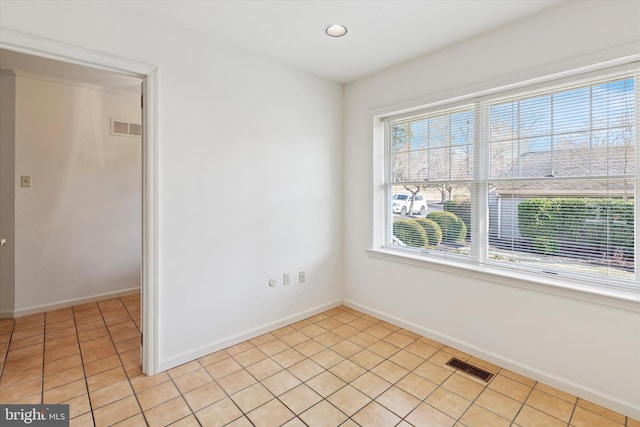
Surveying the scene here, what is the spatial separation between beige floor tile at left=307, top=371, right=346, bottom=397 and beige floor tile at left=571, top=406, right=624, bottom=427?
1.40 metres

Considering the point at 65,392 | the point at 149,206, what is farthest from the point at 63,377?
the point at 149,206

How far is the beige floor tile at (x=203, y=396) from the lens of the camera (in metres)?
2.00

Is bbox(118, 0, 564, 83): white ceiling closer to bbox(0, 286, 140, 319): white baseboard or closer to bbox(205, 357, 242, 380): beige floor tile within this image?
bbox(205, 357, 242, 380): beige floor tile

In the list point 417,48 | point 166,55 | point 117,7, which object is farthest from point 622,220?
point 117,7

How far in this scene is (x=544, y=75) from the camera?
2188 mm

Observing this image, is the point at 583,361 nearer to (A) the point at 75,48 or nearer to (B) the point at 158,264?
(B) the point at 158,264

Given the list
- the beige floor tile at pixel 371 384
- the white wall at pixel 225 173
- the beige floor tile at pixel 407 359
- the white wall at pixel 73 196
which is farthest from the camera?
the white wall at pixel 73 196

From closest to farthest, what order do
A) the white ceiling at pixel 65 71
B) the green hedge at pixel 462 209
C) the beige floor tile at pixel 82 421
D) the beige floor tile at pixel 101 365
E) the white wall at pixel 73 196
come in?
the beige floor tile at pixel 82 421 → the beige floor tile at pixel 101 365 → the green hedge at pixel 462 209 → the white ceiling at pixel 65 71 → the white wall at pixel 73 196

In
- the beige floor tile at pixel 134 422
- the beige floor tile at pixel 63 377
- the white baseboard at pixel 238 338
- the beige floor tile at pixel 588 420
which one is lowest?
the beige floor tile at pixel 588 420

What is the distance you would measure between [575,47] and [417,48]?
1.11m

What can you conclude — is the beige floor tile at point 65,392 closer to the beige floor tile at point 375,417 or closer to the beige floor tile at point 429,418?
the beige floor tile at point 375,417

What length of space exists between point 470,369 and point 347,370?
0.94 meters

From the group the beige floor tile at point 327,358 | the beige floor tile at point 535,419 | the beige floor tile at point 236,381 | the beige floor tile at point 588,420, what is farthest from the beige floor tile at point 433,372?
the beige floor tile at point 236,381

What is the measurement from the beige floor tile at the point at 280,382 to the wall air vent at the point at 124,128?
11.6ft
